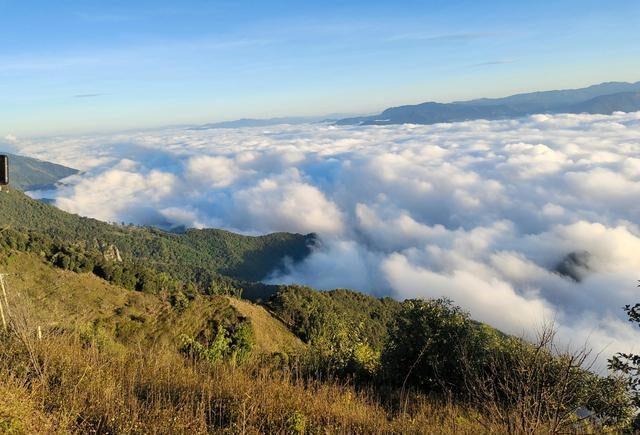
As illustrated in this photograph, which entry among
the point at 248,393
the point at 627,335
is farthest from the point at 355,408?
the point at 627,335

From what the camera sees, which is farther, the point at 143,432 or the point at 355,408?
the point at 355,408

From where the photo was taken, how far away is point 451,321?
20188 mm

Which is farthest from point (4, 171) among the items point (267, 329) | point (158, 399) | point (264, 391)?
point (267, 329)

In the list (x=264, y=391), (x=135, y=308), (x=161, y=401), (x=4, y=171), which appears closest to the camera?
(x=161, y=401)

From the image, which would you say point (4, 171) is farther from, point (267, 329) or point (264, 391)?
point (267, 329)

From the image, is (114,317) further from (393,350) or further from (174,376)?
(174,376)

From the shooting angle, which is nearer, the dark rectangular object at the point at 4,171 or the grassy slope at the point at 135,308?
the dark rectangular object at the point at 4,171

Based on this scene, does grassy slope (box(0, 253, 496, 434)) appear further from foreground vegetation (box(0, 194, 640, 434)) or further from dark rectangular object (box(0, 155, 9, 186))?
dark rectangular object (box(0, 155, 9, 186))

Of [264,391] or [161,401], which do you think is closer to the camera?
[161,401]

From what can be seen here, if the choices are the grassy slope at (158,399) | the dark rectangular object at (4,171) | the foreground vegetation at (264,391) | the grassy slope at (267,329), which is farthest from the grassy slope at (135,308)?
the dark rectangular object at (4,171)

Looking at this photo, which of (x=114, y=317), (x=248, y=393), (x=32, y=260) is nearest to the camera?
(x=248, y=393)

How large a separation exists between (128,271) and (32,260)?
15.3 m

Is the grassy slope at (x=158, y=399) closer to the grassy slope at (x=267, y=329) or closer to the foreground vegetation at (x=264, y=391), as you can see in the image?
the foreground vegetation at (x=264, y=391)

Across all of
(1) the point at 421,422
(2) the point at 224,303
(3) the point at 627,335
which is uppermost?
(1) the point at 421,422
